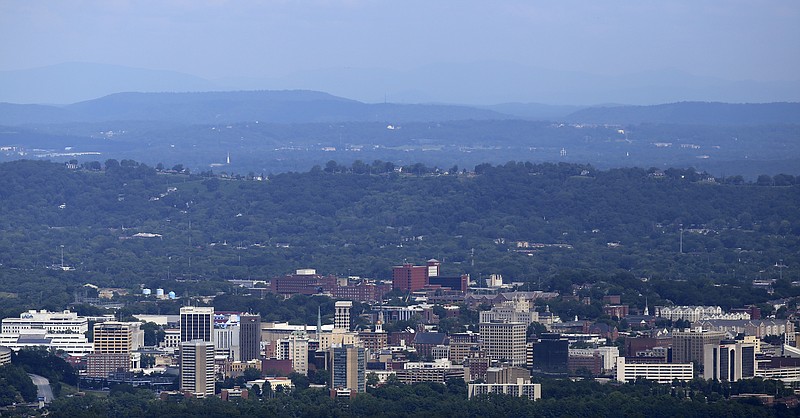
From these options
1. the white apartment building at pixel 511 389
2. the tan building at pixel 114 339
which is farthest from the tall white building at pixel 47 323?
the white apartment building at pixel 511 389

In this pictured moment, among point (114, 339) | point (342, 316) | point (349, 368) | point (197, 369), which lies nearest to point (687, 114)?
point (342, 316)

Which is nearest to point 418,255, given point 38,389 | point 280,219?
point 280,219

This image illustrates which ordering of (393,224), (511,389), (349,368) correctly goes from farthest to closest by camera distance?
(393,224) → (349,368) → (511,389)

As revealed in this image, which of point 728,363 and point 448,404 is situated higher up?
point 728,363

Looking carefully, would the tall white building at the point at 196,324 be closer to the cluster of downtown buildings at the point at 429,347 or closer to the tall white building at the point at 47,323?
the cluster of downtown buildings at the point at 429,347

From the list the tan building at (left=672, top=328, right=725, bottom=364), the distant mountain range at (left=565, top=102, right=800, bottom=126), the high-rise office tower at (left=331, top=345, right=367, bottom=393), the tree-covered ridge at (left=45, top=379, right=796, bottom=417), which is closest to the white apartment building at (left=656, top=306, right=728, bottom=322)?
the tan building at (left=672, top=328, right=725, bottom=364)

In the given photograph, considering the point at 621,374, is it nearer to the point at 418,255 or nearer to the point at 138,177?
the point at 418,255

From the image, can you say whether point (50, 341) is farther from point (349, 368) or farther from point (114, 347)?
point (349, 368)
